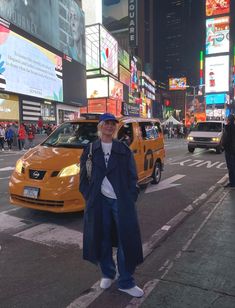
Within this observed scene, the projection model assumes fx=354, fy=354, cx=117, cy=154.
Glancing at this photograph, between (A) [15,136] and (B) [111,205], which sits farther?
(A) [15,136]

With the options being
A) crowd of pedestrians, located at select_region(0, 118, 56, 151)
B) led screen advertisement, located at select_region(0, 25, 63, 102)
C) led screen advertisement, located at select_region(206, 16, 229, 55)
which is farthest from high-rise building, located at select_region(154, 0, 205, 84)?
crowd of pedestrians, located at select_region(0, 118, 56, 151)

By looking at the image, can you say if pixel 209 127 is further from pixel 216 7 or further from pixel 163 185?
pixel 216 7

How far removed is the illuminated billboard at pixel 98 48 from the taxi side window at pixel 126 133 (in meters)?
45.6

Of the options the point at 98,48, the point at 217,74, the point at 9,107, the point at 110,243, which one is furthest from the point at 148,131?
the point at 217,74

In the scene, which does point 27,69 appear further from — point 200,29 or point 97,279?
point 200,29

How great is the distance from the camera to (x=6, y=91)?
2758 centimetres

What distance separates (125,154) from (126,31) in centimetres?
8459

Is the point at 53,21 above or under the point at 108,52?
under

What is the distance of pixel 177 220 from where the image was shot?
6.25 meters

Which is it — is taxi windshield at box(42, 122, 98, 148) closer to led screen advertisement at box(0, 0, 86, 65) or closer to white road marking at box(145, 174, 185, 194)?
white road marking at box(145, 174, 185, 194)

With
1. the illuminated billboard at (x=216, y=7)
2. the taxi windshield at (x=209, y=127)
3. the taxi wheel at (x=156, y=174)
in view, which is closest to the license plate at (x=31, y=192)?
the taxi wheel at (x=156, y=174)

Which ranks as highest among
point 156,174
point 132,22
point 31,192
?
point 132,22

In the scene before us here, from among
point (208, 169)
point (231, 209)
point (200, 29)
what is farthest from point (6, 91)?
point (200, 29)

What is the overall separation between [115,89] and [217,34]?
65.9m
